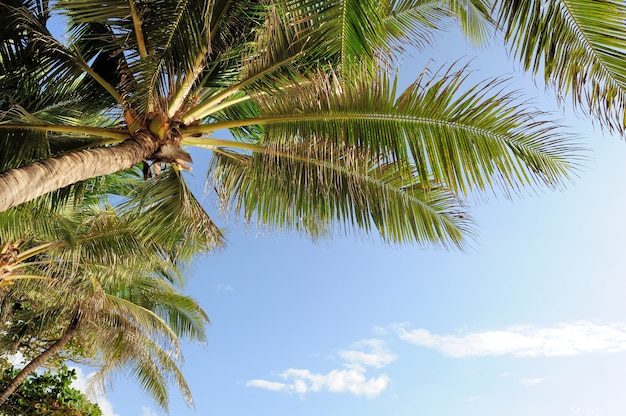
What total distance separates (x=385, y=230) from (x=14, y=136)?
156 inches

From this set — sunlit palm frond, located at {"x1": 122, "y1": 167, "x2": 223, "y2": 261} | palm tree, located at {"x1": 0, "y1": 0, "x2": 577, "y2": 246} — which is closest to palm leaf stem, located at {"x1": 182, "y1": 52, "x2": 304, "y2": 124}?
Answer: palm tree, located at {"x1": 0, "y1": 0, "x2": 577, "y2": 246}

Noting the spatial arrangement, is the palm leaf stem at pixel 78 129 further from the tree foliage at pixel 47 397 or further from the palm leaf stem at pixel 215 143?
the tree foliage at pixel 47 397

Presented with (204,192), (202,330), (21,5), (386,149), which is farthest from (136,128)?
(202,330)

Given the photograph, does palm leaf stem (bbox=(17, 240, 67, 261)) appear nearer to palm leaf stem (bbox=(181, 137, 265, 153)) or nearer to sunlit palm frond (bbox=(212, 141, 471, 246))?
palm leaf stem (bbox=(181, 137, 265, 153))

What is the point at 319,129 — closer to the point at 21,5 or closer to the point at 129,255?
the point at 21,5

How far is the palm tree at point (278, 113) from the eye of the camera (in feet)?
13.9

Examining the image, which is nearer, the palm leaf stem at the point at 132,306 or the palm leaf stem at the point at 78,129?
the palm leaf stem at the point at 78,129

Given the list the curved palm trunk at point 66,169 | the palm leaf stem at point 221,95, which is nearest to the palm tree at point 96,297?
the palm leaf stem at point 221,95

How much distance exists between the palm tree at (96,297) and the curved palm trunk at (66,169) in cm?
250

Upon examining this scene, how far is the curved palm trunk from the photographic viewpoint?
3.73 meters

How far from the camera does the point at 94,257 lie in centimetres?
838

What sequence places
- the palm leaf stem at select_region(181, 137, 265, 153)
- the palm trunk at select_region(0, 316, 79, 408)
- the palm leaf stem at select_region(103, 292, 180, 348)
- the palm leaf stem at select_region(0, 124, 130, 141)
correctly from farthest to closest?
the palm trunk at select_region(0, 316, 79, 408)
the palm leaf stem at select_region(103, 292, 180, 348)
the palm leaf stem at select_region(181, 137, 265, 153)
the palm leaf stem at select_region(0, 124, 130, 141)

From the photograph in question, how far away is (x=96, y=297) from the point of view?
9.20m

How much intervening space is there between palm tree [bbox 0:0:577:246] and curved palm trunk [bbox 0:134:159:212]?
0.01 m
